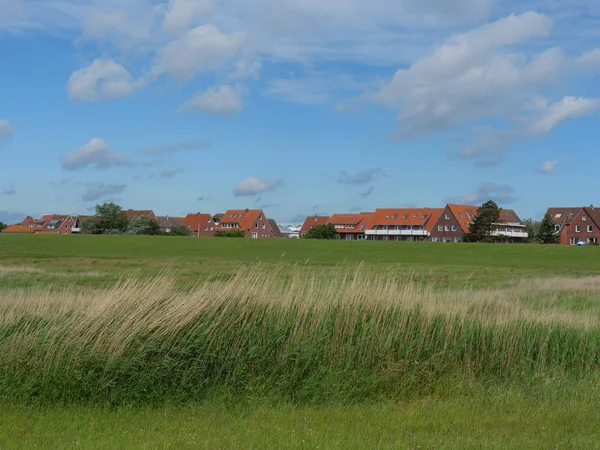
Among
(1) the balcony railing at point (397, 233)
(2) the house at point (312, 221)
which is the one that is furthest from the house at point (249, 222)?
(1) the balcony railing at point (397, 233)

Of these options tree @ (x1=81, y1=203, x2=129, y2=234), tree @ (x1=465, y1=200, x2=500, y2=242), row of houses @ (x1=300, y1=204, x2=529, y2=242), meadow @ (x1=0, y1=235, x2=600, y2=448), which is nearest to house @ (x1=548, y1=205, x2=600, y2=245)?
row of houses @ (x1=300, y1=204, x2=529, y2=242)

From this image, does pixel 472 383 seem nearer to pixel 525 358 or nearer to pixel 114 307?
pixel 525 358

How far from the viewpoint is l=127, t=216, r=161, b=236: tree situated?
13125 centimetres

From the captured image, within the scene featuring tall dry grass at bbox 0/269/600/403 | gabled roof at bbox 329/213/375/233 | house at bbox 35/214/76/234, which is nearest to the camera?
tall dry grass at bbox 0/269/600/403

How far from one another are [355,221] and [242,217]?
29.2 metres

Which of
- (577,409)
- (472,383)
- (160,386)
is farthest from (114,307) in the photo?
(577,409)

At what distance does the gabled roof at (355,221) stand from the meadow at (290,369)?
463 ft

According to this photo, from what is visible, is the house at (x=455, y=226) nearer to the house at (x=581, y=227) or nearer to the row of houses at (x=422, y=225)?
the row of houses at (x=422, y=225)

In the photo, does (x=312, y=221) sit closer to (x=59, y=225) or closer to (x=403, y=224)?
(x=403, y=224)

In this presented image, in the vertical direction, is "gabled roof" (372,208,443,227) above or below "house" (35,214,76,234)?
above

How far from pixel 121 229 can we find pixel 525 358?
13163 cm

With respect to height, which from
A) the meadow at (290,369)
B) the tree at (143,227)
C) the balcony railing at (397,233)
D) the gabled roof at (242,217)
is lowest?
the meadow at (290,369)

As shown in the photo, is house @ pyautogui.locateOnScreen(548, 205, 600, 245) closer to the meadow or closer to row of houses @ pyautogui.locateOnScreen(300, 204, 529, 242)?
row of houses @ pyautogui.locateOnScreen(300, 204, 529, 242)

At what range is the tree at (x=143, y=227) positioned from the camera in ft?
431
